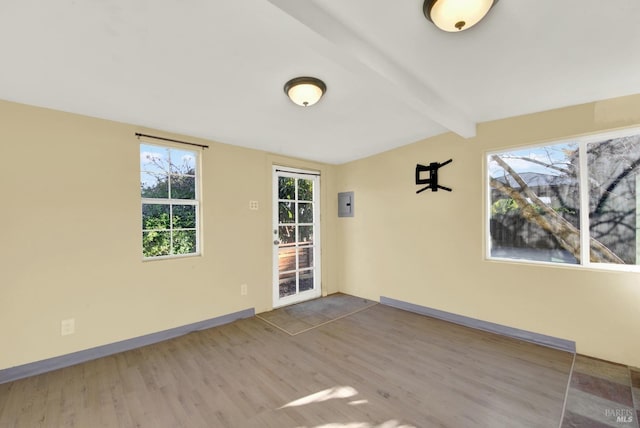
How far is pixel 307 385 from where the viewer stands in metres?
2.12

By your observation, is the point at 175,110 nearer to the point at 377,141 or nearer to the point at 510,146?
the point at 377,141

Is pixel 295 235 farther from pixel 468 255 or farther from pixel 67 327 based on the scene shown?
pixel 67 327

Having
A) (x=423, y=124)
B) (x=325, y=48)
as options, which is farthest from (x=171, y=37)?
(x=423, y=124)

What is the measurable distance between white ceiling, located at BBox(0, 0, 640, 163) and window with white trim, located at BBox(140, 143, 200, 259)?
1.35ft

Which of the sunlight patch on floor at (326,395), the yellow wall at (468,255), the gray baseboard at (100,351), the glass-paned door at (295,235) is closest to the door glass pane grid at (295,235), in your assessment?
the glass-paned door at (295,235)

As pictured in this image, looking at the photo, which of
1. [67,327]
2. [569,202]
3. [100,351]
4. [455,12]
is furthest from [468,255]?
[67,327]

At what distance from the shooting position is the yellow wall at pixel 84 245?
7.22ft

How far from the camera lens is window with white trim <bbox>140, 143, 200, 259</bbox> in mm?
2906

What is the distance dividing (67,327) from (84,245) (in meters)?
0.73

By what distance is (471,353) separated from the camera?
8.42 feet

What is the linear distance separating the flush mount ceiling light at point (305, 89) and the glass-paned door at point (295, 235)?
1737 mm

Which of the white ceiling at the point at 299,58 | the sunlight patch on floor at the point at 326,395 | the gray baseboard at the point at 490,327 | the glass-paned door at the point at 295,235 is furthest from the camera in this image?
the glass-paned door at the point at 295,235

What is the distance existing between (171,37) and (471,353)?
354cm

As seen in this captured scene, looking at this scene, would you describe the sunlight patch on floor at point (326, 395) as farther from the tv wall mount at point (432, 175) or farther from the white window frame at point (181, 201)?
the tv wall mount at point (432, 175)
